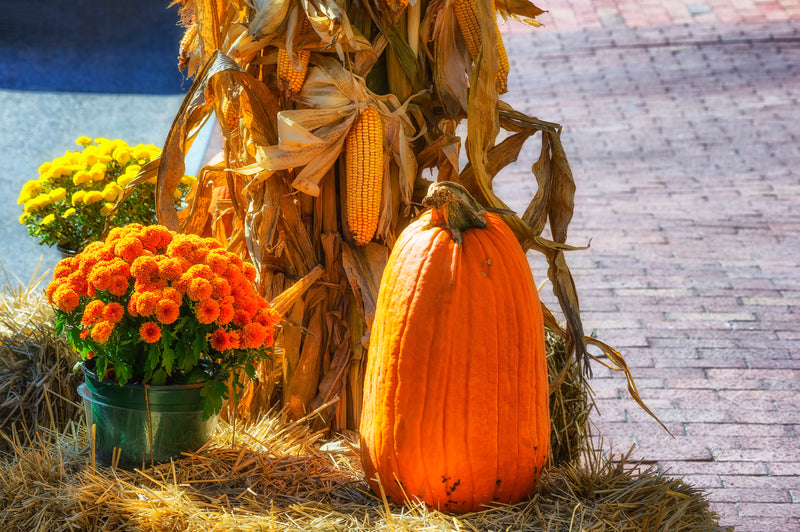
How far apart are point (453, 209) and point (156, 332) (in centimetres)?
79

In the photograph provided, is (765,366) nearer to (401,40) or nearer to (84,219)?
(401,40)

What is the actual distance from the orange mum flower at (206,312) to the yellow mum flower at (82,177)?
1.60 metres

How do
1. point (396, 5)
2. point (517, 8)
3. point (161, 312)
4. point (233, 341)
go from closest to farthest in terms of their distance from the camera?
point (161, 312) → point (233, 341) → point (396, 5) → point (517, 8)

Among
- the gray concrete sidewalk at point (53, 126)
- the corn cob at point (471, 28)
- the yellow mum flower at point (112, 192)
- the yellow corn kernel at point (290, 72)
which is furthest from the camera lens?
the gray concrete sidewalk at point (53, 126)

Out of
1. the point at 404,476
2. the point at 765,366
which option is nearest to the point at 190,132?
the point at 404,476

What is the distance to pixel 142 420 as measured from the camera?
2242mm

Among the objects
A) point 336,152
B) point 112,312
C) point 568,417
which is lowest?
point 568,417

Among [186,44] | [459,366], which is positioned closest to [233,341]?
[459,366]

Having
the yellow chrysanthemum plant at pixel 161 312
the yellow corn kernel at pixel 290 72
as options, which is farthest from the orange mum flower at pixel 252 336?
the yellow corn kernel at pixel 290 72

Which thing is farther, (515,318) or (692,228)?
(692,228)

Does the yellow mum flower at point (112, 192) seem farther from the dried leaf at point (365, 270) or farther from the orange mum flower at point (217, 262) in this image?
the orange mum flower at point (217, 262)

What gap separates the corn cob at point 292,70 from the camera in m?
2.56

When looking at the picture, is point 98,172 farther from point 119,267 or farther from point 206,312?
point 206,312

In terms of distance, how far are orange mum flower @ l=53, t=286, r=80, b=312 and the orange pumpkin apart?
2.56 ft
